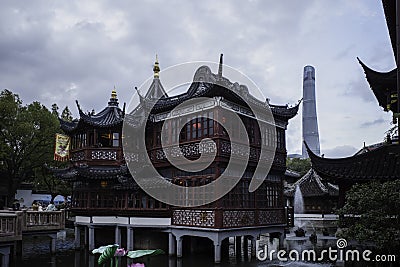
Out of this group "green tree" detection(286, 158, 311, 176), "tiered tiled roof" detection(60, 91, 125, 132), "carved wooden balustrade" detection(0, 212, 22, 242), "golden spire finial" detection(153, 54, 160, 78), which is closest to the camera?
"carved wooden balustrade" detection(0, 212, 22, 242)

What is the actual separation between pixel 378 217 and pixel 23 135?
22864 millimetres

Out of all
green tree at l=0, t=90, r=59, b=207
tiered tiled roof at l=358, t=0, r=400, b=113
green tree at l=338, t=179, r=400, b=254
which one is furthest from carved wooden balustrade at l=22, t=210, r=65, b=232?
tiered tiled roof at l=358, t=0, r=400, b=113

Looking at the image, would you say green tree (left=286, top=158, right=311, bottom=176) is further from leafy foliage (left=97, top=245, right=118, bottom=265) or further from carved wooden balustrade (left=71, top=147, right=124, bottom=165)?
leafy foliage (left=97, top=245, right=118, bottom=265)

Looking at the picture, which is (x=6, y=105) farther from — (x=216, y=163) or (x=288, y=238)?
(x=288, y=238)

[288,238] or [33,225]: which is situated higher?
[33,225]

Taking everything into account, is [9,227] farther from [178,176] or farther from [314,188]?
[314,188]

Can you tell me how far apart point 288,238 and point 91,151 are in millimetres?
13254

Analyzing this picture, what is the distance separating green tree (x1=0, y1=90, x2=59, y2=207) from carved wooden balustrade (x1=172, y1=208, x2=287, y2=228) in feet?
45.2

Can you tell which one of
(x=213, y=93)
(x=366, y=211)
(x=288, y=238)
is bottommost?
(x=288, y=238)

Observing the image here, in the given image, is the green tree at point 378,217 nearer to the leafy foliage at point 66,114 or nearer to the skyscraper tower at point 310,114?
the leafy foliage at point 66,114

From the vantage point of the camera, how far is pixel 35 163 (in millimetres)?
27828

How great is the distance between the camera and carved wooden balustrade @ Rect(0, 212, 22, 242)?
13.4 metres

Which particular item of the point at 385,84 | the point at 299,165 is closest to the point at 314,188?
the point at 385,84

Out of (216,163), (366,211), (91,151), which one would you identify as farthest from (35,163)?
(366,211)
